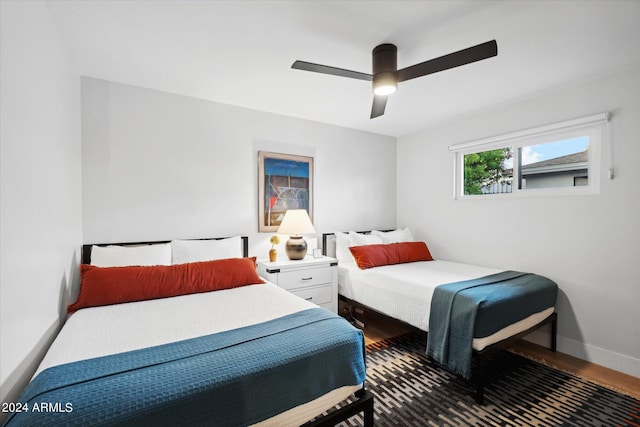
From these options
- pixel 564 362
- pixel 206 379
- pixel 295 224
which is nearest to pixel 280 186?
pixel 295 224

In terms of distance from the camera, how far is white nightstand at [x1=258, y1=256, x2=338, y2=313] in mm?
2865

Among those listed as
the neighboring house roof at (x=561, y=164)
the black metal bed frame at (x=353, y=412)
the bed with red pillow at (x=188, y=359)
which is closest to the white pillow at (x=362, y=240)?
the bed with red pillow at (x=188, y=359)

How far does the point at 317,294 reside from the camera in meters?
3.06

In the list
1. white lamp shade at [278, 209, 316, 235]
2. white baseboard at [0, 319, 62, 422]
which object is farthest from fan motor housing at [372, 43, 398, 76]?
white baseboard at [0, 319, 62, 422]

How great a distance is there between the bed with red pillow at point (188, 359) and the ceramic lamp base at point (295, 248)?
99cm

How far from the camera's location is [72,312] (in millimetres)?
1883

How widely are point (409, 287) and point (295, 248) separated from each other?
124 centimetres

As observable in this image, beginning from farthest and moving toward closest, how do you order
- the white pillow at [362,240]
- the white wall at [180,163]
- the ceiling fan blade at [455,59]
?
the white pillow at [362,240] < the white wall at [180,163] < the ceiling fan blade at [455,59]

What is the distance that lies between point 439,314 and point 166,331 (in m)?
1.90

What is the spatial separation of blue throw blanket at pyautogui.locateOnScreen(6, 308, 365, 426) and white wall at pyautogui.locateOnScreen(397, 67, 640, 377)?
2357 mm

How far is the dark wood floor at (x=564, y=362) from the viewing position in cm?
218

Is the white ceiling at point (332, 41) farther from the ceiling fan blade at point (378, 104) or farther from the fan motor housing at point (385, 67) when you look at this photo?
the ceiling fan blade at point (378, 104)

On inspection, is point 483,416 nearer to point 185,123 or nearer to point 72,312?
point 72,312

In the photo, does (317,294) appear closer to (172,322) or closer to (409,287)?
(409,287)
